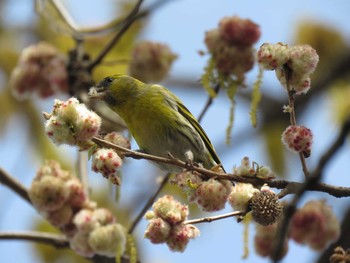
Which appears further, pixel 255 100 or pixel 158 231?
pixel 255 100

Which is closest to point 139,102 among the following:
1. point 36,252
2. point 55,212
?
point 55,212

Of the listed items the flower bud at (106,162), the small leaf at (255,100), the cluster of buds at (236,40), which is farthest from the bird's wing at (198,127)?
the flower bud at (106,162)

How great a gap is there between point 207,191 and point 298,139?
0.43m

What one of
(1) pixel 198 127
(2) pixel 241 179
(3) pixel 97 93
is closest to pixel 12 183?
(3) pixel 97 93

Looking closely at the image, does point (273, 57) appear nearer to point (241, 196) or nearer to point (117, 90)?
point (241, 196)

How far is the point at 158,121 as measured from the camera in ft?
12.8

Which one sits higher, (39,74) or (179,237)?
(179,237)

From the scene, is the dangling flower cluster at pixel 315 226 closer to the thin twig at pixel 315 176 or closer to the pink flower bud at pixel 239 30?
the pink flower bud at pixel 239 30

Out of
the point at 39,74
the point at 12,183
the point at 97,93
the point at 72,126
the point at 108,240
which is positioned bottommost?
the point at 12,183

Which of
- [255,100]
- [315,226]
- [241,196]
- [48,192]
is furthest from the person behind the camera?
[315,226]

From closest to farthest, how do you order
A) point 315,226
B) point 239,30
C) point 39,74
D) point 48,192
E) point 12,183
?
point 48,192 → point 315,226 → point 12,183 → point 239,30 → point 39,74

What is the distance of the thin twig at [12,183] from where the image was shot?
3.76 metres

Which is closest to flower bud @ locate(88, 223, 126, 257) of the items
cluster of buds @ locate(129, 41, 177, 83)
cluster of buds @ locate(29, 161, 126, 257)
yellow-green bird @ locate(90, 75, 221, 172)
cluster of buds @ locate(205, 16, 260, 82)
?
cluster of buds @ locate(29, 161, 126, 257)

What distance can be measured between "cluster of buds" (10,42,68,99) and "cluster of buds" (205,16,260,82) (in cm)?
131
